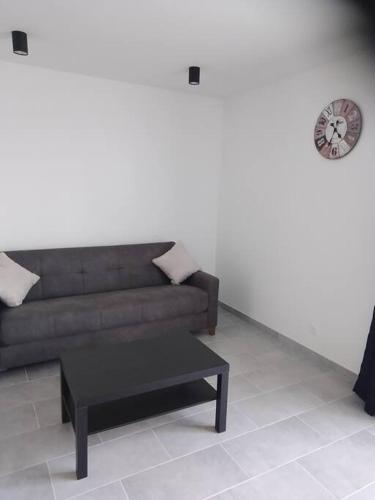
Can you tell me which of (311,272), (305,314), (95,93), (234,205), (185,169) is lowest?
(305,314)

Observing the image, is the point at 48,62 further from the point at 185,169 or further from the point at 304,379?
the point at 304,379

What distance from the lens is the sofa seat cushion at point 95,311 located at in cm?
269

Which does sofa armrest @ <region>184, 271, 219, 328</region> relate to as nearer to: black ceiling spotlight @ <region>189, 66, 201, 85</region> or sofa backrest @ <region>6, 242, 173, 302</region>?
sofa backrest @ <region>6, 242, 173, 302</region>

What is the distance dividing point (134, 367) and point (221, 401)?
0.56 metres

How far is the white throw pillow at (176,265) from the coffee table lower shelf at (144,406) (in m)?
1.48

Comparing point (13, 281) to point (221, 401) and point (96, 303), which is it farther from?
point (221, 401)

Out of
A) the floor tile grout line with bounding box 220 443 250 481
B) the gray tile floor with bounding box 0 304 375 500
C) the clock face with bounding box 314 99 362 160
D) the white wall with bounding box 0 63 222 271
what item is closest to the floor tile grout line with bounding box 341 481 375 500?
the gray tile floor with bounding box 0 304 375 500

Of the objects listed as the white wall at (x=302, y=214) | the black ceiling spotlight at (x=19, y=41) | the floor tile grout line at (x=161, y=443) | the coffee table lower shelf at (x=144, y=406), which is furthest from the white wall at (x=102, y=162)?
the floor tile grout line at (x=161, y=443)

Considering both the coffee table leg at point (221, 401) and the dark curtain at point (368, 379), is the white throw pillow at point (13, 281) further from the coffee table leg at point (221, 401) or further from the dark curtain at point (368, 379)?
the dark curtain at point (368, 379)

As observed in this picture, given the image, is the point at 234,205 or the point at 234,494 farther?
the point at 234,205

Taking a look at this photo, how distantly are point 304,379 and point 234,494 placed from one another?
1.29 metres

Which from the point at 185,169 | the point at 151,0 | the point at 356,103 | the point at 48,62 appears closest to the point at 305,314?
the point at 356,103

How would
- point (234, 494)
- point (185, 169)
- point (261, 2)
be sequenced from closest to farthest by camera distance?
point (234, 494) < point (261, 2) < point (185, 169)

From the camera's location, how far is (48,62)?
309 centimetres
